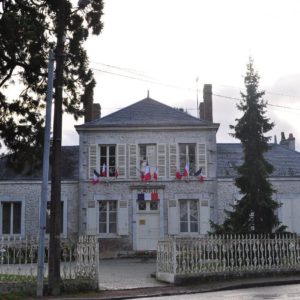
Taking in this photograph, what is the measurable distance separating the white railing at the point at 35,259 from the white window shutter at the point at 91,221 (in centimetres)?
1296

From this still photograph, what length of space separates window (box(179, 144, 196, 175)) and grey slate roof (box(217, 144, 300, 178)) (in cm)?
151

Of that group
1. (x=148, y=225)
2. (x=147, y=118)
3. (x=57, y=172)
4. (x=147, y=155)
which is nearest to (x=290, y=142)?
(x=147, y=118)

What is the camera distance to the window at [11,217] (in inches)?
1134

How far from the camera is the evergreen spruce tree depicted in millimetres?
19375

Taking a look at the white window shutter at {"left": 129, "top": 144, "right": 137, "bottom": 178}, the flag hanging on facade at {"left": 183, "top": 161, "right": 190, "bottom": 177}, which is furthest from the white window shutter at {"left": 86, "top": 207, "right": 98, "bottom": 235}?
the flag hanging on facade at {"left": 183, "top": 161, "right": 190, "bottom": 177}

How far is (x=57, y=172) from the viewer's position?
14.4 m

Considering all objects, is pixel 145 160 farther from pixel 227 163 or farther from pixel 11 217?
pixel 11 217

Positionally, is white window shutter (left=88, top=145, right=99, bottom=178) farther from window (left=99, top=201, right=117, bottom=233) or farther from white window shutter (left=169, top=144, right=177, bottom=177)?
white window shutter (left=169, top=144, right=177, bottom=177)

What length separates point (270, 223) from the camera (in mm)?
19344

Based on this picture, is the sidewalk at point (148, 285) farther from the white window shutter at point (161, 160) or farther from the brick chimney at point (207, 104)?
the brick chimney at point (207, 104)

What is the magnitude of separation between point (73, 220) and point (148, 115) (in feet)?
22.6

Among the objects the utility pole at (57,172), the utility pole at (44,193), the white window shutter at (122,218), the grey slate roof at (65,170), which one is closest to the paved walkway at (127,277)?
the utility pole at (57,172)

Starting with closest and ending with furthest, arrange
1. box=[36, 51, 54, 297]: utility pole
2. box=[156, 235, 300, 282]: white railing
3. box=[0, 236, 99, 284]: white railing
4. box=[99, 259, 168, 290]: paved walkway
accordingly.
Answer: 1. box=[36, 51, 54, 297]: utility pole
2. box=[0, 236, 99, 284]: white railing
3. box=[99, 259, 168, 290]: paved walkway
4. box=[156, 235, 300, 282]: white railing

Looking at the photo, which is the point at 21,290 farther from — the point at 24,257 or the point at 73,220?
the point at 73,220
